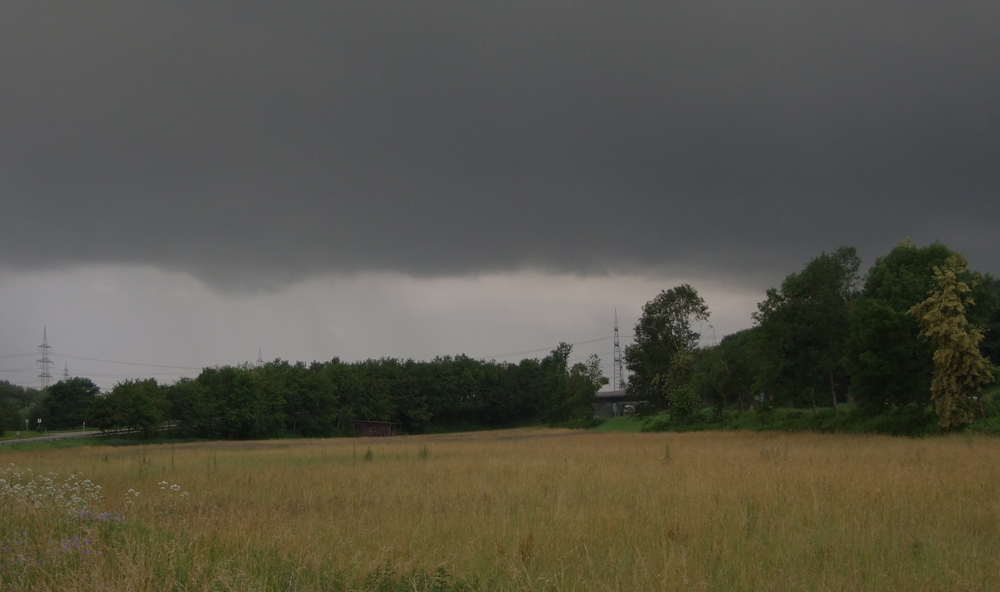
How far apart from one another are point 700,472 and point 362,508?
366 inches

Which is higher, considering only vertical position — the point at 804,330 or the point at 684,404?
the point at 804,330

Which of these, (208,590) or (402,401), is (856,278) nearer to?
(208,590)

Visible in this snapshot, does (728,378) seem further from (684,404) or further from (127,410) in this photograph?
(127,410)

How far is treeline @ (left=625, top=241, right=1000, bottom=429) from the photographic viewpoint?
36.2 meters

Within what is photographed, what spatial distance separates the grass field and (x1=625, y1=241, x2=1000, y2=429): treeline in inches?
893

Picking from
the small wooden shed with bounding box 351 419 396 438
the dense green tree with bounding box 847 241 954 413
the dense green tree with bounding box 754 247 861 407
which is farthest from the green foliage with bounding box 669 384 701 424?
the small wooden shed with bounding box 351 419 396 438

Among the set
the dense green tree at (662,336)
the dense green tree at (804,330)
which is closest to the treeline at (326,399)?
the dense green tree at (662,336)

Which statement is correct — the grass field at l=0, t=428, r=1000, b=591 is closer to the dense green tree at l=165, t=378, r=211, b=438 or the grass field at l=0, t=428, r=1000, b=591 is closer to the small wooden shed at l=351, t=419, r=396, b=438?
the dense green tree at l=165, t=378, r=211, b=438

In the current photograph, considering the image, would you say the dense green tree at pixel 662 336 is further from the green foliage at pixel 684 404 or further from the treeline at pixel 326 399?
the treeline at pixel 326 399

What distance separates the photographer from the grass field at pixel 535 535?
6.97 metres

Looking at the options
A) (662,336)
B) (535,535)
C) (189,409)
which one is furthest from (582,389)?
(535,535)

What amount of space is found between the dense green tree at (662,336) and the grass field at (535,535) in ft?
199

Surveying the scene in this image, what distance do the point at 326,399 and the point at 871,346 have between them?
87.7 metres

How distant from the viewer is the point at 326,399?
11119 cm
